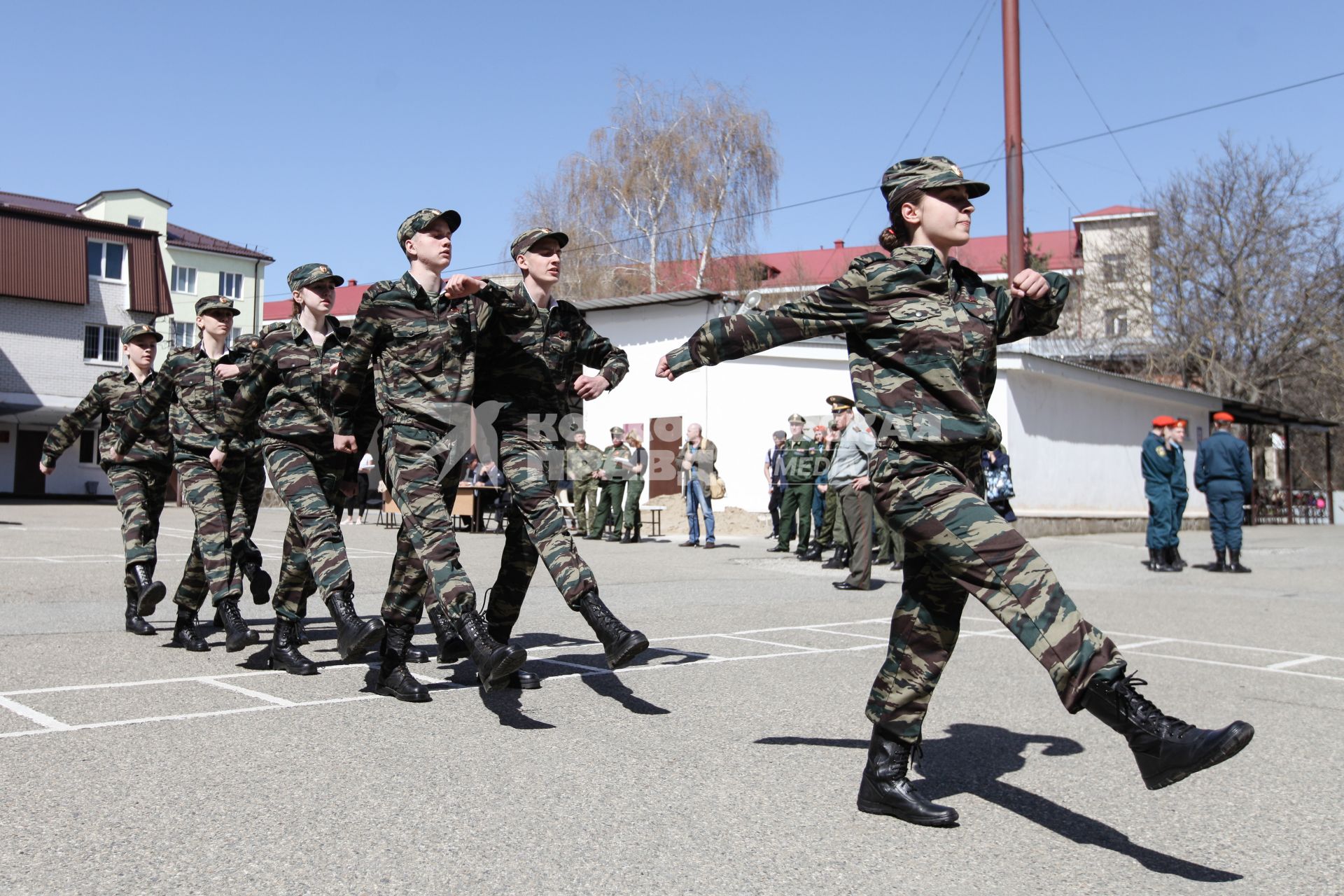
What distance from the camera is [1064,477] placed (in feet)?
82.9

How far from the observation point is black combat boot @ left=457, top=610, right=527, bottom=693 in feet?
16.2

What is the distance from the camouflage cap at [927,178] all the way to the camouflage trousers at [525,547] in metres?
2.16

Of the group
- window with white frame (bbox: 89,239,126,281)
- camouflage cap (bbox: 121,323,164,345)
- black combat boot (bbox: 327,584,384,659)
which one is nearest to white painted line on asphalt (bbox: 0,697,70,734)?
black combat boot (bbox: 327,584,384,659)

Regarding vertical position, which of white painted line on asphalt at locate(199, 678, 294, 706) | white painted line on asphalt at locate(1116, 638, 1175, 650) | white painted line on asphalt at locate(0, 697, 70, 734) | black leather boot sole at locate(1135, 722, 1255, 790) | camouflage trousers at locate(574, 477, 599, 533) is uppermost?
camouflage trousers at locate(574, 477, 599, 533)

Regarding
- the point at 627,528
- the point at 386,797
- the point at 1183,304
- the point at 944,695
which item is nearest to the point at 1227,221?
the point at 1183,304

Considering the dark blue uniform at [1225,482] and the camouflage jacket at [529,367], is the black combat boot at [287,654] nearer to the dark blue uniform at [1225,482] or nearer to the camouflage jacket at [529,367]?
the camouflage jacket at [529,367]

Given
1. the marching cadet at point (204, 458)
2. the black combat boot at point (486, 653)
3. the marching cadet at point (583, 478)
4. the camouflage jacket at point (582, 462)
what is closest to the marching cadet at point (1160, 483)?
the marching cadet at point (583, 478)

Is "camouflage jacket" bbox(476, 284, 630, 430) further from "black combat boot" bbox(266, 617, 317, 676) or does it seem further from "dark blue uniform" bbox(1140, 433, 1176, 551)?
"dark blue uniform" bbox(1140, 433, 1176, 551)

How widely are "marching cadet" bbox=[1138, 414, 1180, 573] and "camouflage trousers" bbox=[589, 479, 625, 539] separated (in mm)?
8457

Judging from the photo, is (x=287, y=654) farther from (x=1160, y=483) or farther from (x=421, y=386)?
(x=1160, y=483)

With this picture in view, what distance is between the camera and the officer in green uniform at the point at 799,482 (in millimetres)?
16969

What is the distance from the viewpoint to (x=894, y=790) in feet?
12.9

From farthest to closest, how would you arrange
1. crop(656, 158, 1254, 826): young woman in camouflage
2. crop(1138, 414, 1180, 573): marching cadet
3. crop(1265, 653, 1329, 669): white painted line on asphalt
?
crop(1138, 414, 1180, 573): marching cadet → crop(1265, 653, 1329, 669): white painted line on asphalt → crop(656, 158, 1254, 826): young woman in camouflage

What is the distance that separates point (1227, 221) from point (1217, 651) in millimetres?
37687
